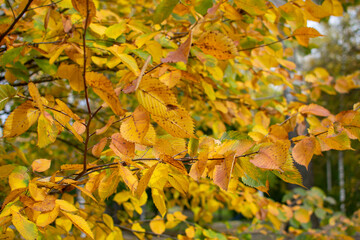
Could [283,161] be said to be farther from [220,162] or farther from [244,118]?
[244,118]

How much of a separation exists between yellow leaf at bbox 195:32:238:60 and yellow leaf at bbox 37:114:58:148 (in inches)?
15.7

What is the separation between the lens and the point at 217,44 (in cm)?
69

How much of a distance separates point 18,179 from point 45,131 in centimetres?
16

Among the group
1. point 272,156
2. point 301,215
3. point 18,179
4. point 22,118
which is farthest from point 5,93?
point 301,215

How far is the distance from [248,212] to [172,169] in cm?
162

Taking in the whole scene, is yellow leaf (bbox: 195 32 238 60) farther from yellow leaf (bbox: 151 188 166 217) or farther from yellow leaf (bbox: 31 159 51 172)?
yellow leaf (bbox: 31 159 51 172)

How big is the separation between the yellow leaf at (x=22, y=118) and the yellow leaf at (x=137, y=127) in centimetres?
21

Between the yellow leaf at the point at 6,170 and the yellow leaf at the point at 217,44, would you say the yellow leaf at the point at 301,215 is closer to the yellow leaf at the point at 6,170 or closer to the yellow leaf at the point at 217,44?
the yellow leaf at the point at 217,44

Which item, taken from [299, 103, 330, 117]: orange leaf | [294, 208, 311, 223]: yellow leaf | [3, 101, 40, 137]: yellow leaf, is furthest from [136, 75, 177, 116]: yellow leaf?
[294, 208, 311, 223]: yellow leaf

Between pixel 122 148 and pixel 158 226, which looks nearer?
pixel 122 148

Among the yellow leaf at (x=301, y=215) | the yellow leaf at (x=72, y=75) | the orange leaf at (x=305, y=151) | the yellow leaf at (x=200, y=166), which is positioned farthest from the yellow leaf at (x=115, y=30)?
the yellow leaf at (x=301, y=215)

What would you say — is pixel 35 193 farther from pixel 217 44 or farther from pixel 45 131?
pixel 217 44

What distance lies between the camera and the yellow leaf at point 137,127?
0.57 meters

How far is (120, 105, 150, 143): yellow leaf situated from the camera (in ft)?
1.89
